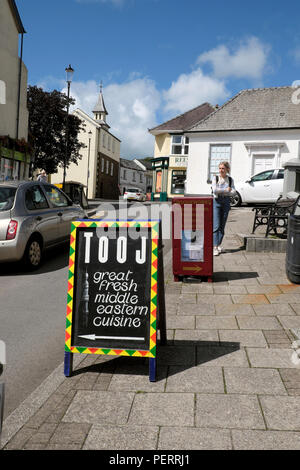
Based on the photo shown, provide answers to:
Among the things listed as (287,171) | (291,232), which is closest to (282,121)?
(287,171)

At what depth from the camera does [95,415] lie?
115 inches

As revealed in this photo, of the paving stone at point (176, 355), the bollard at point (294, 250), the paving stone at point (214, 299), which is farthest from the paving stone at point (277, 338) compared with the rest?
the bollard at point (294, 250)

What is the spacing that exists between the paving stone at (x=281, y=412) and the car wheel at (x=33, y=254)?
545 cm

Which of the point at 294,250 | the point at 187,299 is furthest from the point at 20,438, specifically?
the point at 294,250

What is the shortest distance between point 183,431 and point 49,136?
117 ft

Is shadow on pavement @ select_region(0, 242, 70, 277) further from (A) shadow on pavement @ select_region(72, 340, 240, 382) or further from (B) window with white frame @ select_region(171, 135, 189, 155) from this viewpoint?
(B) window with white frame @ select_region(171, 135, 189, 155)

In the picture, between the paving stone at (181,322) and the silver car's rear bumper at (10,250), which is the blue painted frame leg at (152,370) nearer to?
the paving stone at (181,322)

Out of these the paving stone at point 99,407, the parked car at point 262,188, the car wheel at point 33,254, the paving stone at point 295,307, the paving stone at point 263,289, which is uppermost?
the parked car at point 262,188

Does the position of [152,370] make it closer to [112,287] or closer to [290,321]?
[112,287]

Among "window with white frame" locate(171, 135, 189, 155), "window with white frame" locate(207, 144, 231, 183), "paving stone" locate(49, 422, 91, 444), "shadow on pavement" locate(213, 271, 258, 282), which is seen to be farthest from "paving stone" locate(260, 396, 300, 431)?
"window with white frame" locate(171, 135, 189, 155)

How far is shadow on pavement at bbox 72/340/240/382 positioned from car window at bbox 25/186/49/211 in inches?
185

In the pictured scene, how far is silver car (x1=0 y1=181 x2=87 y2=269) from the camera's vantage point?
7.30 metres

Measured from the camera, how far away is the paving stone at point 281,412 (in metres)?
2.75

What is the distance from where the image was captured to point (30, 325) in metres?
4.95
